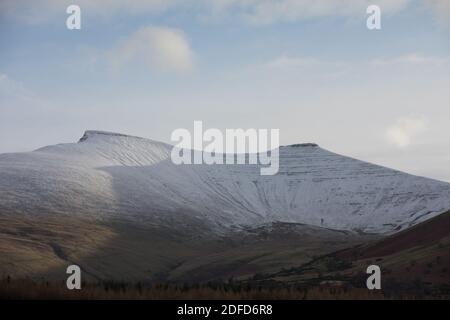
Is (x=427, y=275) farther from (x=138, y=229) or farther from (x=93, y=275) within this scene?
(x=138, y=229)

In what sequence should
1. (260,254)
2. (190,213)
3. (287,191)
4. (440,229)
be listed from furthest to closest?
1. (287,191)
2. (190,213)
3. (260,254)
4. (440,229)

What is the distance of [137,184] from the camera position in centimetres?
11806

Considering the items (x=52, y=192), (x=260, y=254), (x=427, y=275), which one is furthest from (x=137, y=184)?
(x=427, y=275)

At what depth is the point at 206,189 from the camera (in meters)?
130

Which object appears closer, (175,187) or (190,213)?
(190,213)

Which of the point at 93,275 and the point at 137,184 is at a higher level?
the point at 137,184

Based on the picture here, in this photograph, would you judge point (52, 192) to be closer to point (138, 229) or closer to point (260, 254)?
point (138, 229)

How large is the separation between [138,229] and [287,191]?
163ft

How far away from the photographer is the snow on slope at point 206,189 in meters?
103

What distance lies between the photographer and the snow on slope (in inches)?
4065
